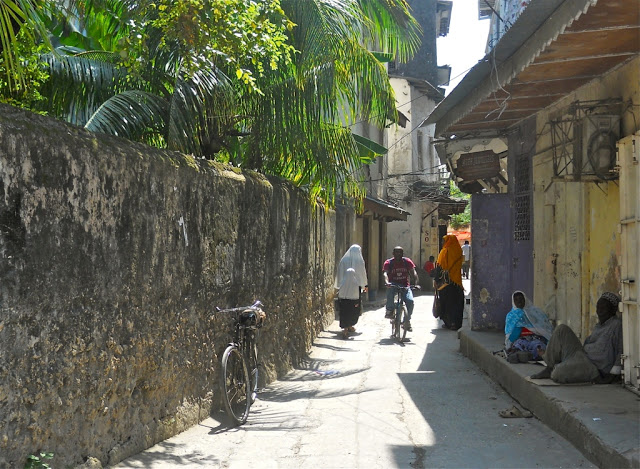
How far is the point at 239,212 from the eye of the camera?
7.66 m

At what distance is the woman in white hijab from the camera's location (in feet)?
46.2

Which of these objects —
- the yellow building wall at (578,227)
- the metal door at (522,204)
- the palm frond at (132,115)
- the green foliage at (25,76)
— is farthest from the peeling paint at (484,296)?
the green foliage at (25,76)

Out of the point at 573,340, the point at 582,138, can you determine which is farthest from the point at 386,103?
the point at 573,340

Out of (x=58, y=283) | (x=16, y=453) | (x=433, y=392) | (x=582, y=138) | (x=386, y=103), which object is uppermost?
Answer: (x=386, y=103)

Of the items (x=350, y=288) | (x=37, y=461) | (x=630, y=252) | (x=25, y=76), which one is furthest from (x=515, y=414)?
(x=350, y=288)

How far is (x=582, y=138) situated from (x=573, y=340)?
2065 millimetres

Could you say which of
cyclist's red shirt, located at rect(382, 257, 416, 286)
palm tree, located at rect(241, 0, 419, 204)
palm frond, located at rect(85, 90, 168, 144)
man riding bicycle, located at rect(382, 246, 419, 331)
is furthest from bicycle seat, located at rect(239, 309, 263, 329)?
cyclist's red shirt, located at rect(382, 257, 416, 286)

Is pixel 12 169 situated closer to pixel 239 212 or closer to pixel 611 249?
pixel 239 212

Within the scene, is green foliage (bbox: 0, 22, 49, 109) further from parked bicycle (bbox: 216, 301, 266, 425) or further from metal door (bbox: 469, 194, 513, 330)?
metal door (bbox: 469, 194, 513, 330)

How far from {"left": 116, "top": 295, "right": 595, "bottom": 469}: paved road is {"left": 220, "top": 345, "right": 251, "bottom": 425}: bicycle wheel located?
148 mm

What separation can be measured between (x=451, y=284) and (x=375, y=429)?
8208 millimetres

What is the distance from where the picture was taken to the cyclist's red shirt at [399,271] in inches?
540

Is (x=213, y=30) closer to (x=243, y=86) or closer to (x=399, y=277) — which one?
(x=243, y=86)

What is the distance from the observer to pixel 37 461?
414 centimetres
